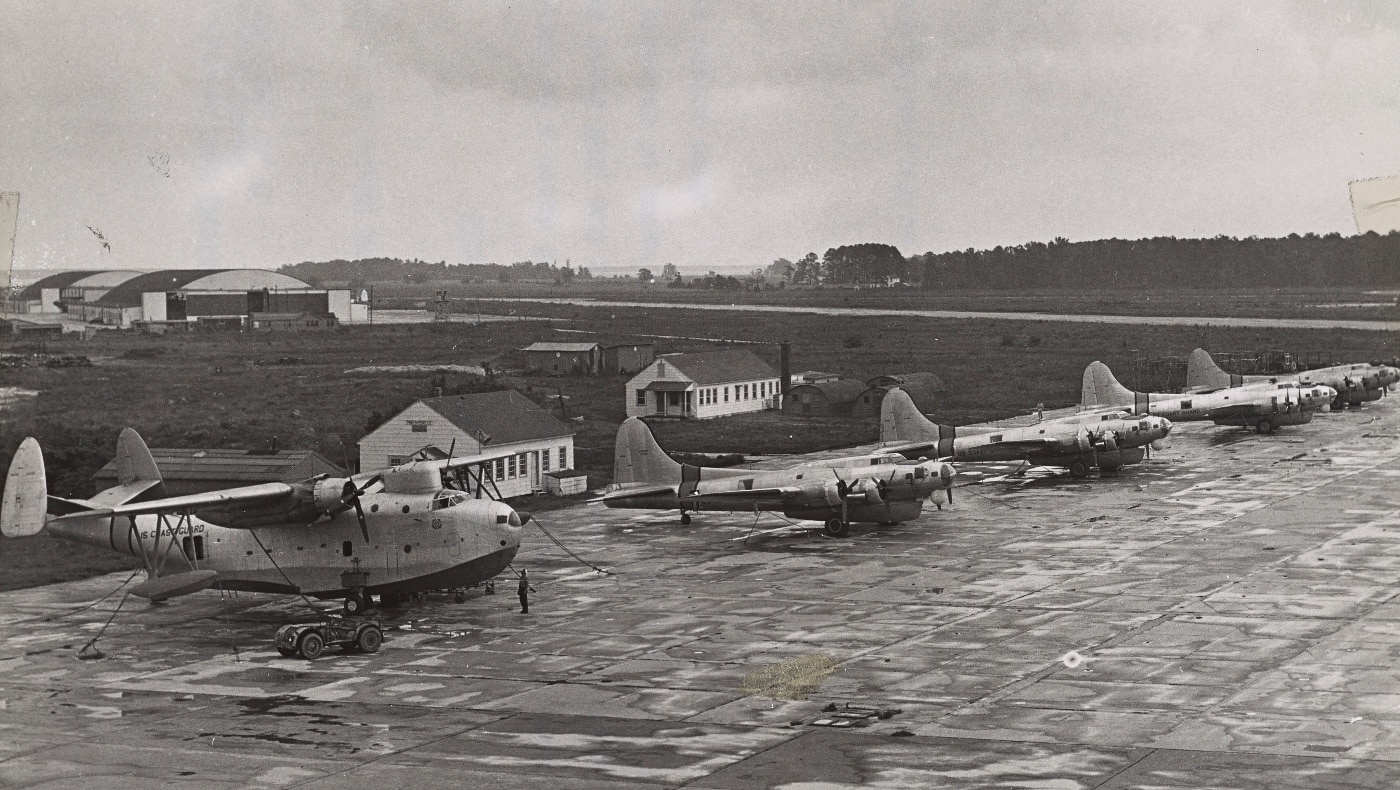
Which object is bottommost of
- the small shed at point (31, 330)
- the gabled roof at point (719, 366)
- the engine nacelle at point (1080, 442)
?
the engine nacelle at point (1080, 442)

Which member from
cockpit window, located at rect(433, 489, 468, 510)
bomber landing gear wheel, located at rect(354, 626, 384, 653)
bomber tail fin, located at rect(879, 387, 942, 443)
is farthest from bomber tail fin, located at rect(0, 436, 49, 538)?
bomber tail fin, located at rect(879, 387, 942, 443)

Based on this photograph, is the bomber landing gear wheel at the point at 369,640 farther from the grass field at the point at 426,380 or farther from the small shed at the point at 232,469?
the grass field at the point at 426,380

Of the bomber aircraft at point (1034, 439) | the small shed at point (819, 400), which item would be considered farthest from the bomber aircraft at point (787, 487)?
the small shed at point (819, 400)

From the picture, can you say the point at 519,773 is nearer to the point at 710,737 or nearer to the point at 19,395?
the point at 710,737

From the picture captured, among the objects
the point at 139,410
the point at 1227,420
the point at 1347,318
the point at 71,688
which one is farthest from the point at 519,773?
the point at 1347,318

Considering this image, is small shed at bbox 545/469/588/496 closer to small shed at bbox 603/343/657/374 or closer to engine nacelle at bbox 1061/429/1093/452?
engine nacelle at bbox 1061/429/1093/452
